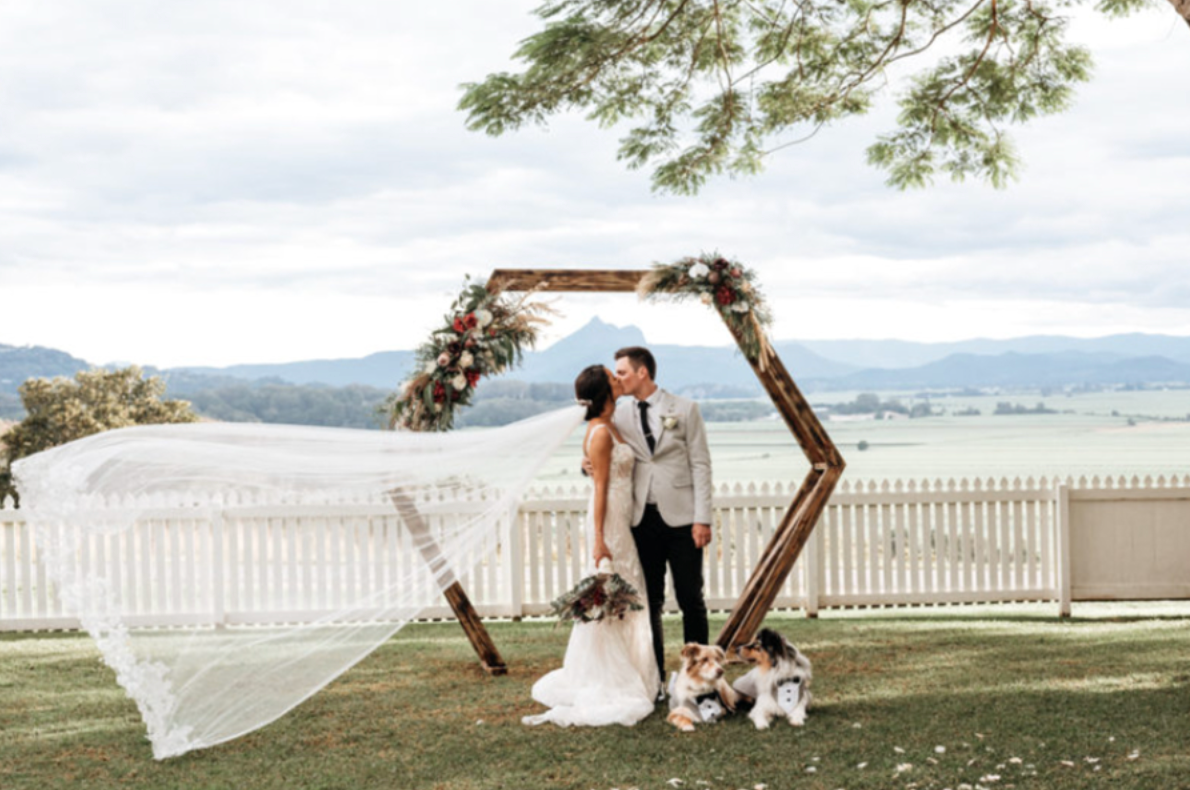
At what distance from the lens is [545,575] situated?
10477 mm

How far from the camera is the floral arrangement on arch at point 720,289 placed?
776cm

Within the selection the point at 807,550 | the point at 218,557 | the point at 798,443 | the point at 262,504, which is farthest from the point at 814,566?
the point at 262,504

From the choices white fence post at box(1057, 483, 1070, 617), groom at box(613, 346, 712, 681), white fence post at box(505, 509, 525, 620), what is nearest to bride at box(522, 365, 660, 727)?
groom at box(613, 346, 712, 681)

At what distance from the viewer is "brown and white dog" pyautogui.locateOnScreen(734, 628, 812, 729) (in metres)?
6.39

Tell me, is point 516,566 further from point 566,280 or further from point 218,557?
point 566,280

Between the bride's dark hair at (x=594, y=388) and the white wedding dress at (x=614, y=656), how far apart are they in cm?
15

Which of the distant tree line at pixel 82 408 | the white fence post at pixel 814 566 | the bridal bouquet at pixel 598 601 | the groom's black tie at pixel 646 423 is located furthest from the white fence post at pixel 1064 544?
the distant tree line at pixel 82 408

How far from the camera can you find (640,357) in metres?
7.09

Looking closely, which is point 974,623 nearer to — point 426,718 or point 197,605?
point 426,718

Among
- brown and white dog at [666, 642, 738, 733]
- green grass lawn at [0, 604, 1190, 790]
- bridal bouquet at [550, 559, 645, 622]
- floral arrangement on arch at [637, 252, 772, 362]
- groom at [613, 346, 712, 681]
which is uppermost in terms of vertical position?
floral arrangement on arch at [637, 252, 772, 362]

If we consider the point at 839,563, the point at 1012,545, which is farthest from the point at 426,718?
the point at 1012,545

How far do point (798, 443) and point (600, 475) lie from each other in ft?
7.08

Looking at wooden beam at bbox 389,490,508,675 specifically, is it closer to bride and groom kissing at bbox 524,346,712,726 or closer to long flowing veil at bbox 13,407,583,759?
long flowing veil at bbox 13,407,583,759

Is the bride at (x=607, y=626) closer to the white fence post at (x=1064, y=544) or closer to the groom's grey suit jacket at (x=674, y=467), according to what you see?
the groom's grey suit jacket at (x=674, y=467)
